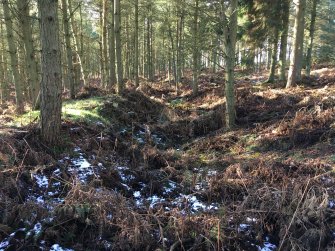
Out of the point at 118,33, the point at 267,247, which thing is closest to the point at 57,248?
the point at 267,247

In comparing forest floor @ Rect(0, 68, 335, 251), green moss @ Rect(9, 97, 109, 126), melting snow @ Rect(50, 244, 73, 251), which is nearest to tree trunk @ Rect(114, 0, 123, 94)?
green moss @ Rect(9, 97, 109, 126)

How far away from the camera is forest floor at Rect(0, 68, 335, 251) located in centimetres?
433

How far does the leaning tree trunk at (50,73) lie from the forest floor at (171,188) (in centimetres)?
38

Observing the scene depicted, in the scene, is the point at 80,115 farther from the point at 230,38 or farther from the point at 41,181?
the point at 230,38

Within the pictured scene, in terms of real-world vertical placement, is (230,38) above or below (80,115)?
above

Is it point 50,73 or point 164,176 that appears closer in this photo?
point 50,73

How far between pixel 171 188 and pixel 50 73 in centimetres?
333

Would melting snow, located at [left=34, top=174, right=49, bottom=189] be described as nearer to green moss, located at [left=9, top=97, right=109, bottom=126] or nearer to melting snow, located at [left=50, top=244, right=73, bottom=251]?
melting snow, located at [left=50, top=244, right=73, bottom=251]

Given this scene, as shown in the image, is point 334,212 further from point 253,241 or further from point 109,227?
point 109,227

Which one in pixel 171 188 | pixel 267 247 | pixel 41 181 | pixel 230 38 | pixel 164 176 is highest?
pixel 230 38

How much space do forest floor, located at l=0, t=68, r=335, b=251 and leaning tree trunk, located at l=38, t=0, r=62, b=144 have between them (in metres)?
0.38

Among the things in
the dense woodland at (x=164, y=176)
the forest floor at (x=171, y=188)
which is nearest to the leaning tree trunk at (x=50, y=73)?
the dense woodland at (x=164, y=176)

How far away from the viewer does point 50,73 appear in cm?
627

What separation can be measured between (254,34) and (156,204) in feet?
48.6
